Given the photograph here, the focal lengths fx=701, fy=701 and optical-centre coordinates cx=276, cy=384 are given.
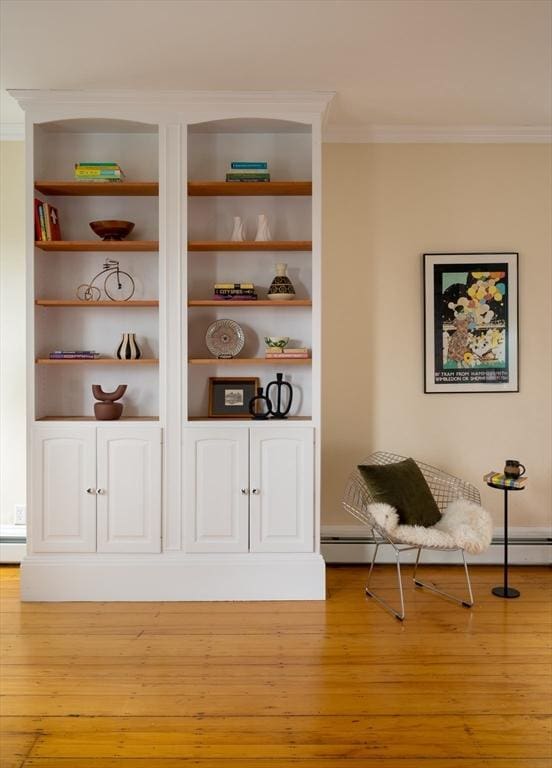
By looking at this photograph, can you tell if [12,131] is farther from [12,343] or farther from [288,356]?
[288,356]

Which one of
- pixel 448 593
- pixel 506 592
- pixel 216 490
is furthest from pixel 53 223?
pixel 506 592

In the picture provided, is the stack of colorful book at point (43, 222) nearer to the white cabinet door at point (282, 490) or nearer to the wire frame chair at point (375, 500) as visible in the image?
the white cabinet door at point (282, 490)

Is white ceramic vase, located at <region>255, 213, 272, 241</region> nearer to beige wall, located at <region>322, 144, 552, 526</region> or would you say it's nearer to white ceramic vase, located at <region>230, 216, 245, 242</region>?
white ceramic vase, located at <region>230, 216, 245, 242</region>

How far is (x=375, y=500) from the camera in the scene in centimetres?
386

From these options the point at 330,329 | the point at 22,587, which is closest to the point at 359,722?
the point at 22,587

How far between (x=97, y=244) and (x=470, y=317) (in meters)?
2.36

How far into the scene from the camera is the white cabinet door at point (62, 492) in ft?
13.1

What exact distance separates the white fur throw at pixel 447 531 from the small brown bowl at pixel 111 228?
6.97 ft

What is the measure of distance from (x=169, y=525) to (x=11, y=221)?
88.0 inches

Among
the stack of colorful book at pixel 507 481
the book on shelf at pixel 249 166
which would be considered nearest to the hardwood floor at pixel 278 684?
the stack of colorful book at pixel 507 481

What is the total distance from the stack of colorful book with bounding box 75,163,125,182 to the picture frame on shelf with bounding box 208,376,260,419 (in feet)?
4.39

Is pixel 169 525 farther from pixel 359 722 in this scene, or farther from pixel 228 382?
pixel 359 722

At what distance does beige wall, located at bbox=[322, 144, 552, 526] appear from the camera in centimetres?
455

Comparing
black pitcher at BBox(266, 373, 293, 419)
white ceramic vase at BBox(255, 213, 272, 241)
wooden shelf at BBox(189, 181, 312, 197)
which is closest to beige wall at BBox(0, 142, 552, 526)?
black pitcher at BBox(266, 373, 293, 419)
